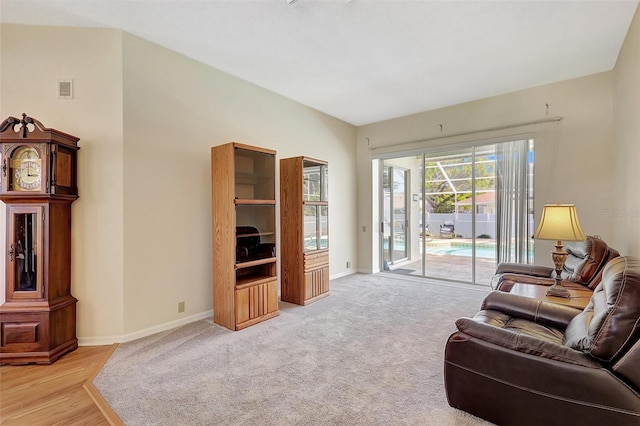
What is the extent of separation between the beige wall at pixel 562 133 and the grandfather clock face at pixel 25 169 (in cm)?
550

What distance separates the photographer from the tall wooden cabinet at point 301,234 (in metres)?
4.34

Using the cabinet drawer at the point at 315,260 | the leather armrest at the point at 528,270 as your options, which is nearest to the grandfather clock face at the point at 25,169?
the cabinet drawer at the point at 315,260

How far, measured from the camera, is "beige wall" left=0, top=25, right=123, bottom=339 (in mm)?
2980

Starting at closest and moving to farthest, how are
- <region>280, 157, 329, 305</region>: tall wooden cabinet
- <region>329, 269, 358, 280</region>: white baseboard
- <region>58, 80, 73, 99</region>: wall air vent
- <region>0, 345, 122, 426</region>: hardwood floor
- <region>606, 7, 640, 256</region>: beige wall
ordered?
<region>0, 345, 122, 426</region>: hardwood floor < <region>606, 7, 640, 256</region>: beige wall < <region>58, 80, 73, 99</region>: wall air vent < <region>280, 157, 329, 305</region>: tall wooden cabinet < <region>329, 269, 358, 280</region>: white baseboard

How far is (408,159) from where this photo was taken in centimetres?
691

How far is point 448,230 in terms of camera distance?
5.69 meters

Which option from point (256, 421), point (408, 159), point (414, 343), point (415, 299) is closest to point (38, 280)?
point (256, 421)

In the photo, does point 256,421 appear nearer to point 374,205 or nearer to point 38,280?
point 38,280

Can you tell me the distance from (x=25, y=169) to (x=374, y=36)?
3.61 meters

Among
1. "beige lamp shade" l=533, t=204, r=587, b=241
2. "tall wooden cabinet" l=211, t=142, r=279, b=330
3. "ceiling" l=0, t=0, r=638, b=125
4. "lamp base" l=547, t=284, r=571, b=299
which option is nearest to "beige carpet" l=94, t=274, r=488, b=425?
"tall wooden cabinet" l=211, t=142, r=279, b=330

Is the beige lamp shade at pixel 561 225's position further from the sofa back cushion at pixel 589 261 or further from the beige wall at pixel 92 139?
the beige wall at pixel 92 139

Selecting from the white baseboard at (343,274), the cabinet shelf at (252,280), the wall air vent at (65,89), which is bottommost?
the white baseboard at (343,274)

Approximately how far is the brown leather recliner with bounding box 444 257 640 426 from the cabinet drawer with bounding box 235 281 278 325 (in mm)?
2286

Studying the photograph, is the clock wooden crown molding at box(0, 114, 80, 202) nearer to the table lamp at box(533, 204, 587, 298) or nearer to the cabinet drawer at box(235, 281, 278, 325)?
the cabinet drawer at box(235, 281, 278, 325)
